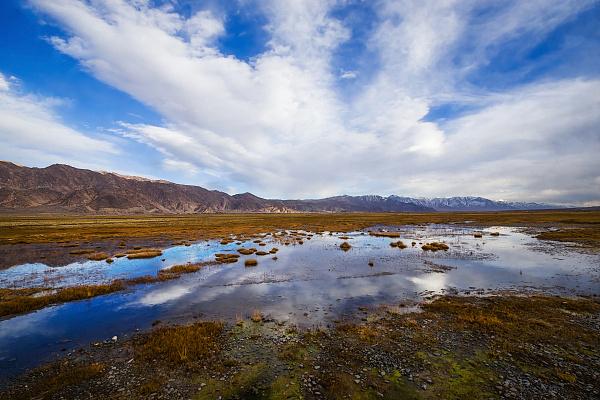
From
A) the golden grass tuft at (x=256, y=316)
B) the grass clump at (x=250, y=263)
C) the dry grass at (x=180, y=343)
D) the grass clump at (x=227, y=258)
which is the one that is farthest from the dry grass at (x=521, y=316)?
the grass clump at (x=227, y=258)

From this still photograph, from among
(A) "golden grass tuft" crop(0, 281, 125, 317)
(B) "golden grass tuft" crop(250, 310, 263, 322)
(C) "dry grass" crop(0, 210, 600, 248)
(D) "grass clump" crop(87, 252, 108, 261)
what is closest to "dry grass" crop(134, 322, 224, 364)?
(B) "golden grass tuft" crop(250, 310, 263, 322)

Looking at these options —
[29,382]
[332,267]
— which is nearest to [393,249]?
[332,267]

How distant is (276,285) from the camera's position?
27.7 meters

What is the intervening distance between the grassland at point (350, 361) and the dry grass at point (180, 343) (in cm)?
6

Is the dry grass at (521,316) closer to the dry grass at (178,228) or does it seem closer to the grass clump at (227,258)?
the grass clump at (227,258)

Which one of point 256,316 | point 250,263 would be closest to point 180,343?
point 256,316

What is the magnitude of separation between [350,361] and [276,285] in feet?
48.5

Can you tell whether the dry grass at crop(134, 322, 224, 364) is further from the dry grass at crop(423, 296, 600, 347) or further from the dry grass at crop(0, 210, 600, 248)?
the dry grass at crop(0, 210, 600, 248)

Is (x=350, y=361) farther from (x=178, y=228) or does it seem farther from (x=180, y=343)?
(x=178, y=228)

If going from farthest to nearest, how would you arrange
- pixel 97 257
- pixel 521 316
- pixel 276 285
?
pixel 97 257, pixel 276 285, pixel 521 316

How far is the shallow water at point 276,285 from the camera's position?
1806 centimetres

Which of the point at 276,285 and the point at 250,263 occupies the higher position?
the point at 250,263

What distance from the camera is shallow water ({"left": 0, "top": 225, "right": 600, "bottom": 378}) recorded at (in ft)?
59.3

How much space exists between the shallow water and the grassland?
2.61 meters
